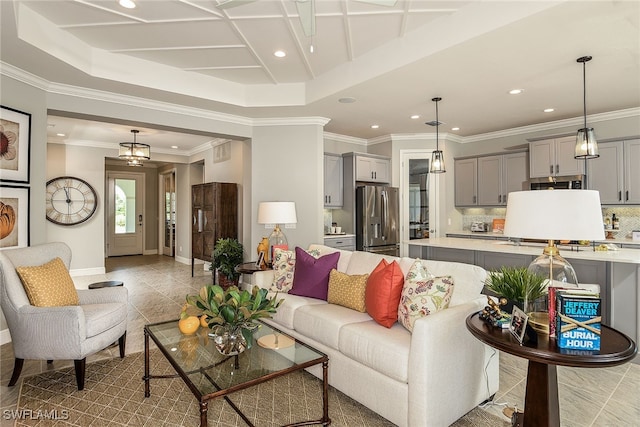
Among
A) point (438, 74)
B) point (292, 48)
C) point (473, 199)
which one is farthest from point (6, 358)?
point (473, 199)

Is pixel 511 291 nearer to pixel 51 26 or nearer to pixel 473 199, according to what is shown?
pixel 51 26

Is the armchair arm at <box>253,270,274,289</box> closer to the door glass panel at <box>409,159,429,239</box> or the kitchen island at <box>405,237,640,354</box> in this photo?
the kitchen island at <box>405,237,640,354</box>

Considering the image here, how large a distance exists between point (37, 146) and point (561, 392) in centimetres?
520

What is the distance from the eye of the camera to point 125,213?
987 centimetres

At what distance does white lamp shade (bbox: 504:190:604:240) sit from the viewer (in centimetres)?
166

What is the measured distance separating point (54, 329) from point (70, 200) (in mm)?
5313

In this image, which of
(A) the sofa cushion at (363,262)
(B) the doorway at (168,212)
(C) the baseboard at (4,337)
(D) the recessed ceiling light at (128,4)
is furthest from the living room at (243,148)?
(A) the sofa cushion at (363,262)

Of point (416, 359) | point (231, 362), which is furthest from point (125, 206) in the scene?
point (416, 359)

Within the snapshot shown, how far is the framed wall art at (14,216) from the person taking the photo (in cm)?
327

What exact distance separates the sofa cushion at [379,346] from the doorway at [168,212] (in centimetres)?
777

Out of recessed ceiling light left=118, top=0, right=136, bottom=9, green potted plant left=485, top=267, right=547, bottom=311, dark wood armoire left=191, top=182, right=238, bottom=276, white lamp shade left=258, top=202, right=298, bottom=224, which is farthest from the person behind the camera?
dark wood armoire left=191, top=182, right=238, bottom=276

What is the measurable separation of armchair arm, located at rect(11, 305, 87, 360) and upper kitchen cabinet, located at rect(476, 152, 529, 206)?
5933 millimetres

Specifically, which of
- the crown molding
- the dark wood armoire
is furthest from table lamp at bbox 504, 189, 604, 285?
the dark wood armoire

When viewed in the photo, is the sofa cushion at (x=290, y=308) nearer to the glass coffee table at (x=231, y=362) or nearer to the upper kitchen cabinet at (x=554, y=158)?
the glass coffee table at (x=231, y=362)
